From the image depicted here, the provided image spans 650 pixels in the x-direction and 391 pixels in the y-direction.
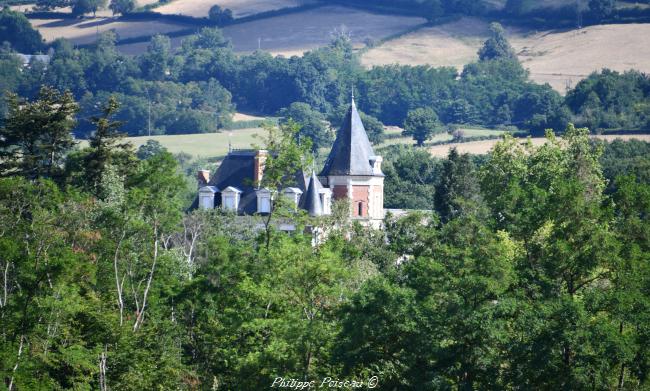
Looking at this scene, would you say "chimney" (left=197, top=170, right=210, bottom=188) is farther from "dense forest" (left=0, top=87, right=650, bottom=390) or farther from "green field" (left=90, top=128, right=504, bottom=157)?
"green field" (left=90, top=128, right=504, bottom=157)

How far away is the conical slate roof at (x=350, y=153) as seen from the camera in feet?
294

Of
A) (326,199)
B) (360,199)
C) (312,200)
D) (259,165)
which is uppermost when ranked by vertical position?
(259,165)

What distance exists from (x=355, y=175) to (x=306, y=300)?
3937 centimetres

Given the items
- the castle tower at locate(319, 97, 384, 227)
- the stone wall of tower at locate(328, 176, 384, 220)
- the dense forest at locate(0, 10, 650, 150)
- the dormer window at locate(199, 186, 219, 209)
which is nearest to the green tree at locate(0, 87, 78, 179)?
the dormer window at locate(199, 186, 219, 209)

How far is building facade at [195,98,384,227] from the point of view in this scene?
8731 centimetres

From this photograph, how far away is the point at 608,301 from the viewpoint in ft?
157

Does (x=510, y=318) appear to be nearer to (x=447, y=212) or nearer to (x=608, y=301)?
(x=608, y=301)

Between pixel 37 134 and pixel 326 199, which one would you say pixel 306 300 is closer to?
pixel 37 134

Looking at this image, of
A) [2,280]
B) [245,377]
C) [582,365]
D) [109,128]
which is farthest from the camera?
[109,128]

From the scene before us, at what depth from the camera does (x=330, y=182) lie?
89.4 metres

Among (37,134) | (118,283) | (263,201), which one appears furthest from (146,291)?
(263,201)

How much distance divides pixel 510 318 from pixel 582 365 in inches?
135

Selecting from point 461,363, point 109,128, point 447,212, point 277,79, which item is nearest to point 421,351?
point 461,363

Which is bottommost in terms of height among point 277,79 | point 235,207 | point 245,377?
point 277,79
